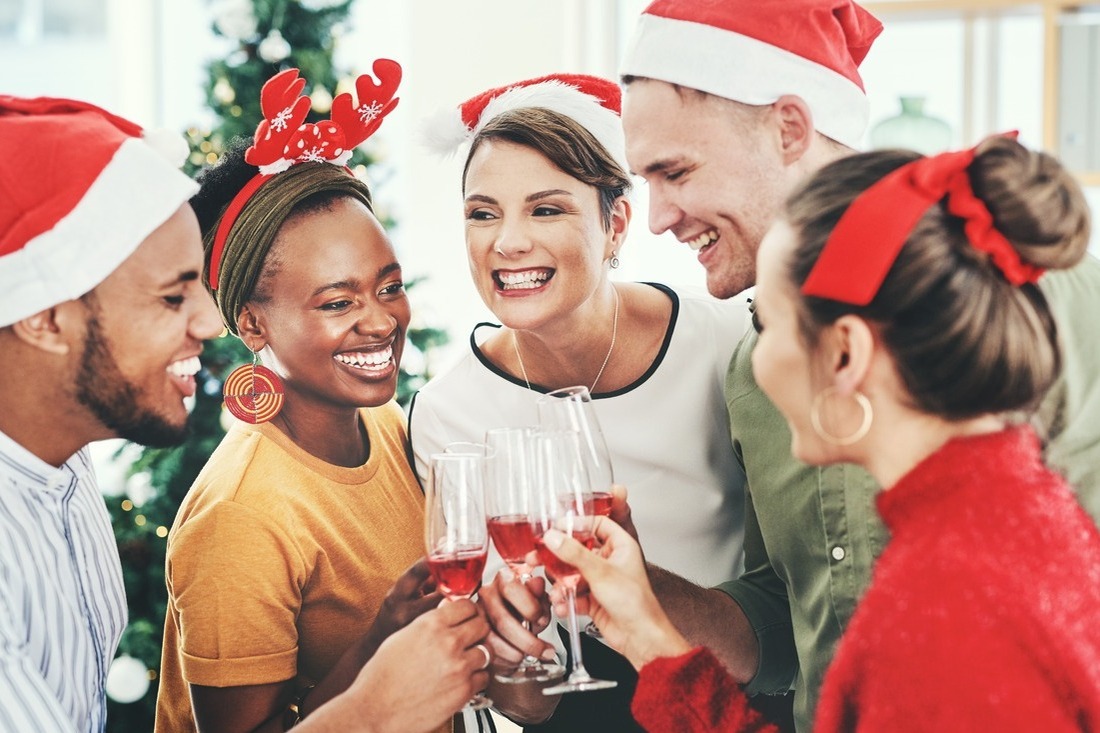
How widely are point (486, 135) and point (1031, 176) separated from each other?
1.11m

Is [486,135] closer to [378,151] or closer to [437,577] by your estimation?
[437,577]

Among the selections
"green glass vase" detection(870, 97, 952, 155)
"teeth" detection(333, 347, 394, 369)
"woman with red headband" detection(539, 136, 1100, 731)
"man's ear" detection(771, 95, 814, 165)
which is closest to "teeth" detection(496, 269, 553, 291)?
Answer: "teeth" detection(333, 347, 394, 369)

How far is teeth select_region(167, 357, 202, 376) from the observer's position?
5.52 feet

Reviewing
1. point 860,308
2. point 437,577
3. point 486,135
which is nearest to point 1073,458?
point 860,308

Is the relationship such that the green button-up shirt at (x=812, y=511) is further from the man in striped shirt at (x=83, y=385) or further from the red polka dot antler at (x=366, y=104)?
the red polka dot antler at (x=366, y=104)

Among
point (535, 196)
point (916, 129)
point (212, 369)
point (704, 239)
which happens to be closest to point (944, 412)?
point (704, 239)

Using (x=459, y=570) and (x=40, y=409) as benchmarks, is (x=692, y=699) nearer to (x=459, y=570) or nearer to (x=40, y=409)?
(x=459, y=570)

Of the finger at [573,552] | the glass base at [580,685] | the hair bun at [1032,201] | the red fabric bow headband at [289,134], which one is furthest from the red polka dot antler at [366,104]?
the hair bun at [1032,201]

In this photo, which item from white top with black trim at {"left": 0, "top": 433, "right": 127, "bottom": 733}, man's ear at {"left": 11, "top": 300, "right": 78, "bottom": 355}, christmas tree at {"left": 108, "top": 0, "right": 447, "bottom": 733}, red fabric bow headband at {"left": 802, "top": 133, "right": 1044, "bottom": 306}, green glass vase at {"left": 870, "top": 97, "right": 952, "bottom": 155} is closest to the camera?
red fabric bow headband at {"left": 802, "top": 133, "right": 1044, "bottom": 306}

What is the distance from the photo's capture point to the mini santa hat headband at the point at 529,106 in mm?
2156

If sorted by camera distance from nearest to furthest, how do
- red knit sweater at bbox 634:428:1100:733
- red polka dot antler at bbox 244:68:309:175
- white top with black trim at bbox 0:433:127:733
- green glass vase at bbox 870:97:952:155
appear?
red knit sweater at bbox 634:428:1100:733 → white top with black trim at bbox 0:433:127:733 → red polka dot antler at bbox 244:68:309:175 → green glass vase at bbox 870:97:952:155

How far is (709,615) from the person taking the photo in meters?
2.04

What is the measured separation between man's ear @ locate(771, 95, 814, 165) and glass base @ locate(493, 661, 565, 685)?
3.20ft

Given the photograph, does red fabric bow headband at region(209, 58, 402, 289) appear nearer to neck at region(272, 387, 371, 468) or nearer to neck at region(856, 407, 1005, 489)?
neck at region(272, 387, 371, 468)
